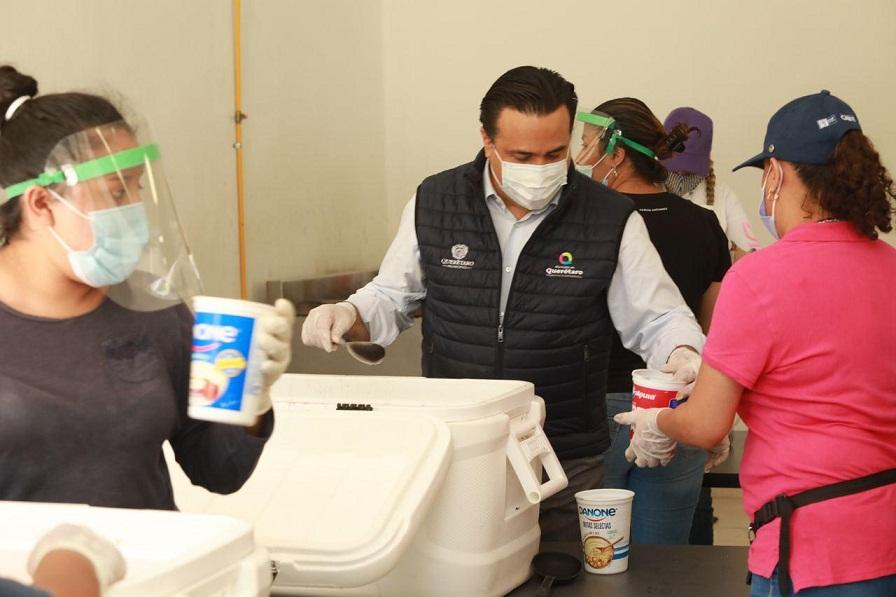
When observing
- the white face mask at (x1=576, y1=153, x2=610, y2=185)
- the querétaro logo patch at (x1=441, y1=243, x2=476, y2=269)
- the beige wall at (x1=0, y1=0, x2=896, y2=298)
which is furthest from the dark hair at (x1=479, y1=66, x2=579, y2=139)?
the beige wall at (x1=0, y1=0, x2=896, y2=298)

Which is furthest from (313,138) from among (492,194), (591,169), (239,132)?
(492,194)

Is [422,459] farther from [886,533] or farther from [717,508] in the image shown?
[717,508]

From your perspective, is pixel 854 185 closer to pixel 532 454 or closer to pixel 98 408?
pixel 532 454

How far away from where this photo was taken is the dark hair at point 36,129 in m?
1.20

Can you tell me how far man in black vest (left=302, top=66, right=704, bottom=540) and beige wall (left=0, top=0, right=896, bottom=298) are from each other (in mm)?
1690

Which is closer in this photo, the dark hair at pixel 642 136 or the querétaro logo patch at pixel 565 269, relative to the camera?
the querétaro logo patch at pixel 565 269

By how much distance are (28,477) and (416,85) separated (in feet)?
12.9

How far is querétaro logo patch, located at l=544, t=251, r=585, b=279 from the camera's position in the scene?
2.16 m

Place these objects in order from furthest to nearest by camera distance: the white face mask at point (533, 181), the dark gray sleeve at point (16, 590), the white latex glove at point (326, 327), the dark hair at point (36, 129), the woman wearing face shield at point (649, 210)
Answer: the woman wearing face shield at point (649, 210), the white face mask at point (533, 181), the white latex glove at point (326, 327), the dark hair at point (36, 129), the dark gray sleeve at point (16, 590)

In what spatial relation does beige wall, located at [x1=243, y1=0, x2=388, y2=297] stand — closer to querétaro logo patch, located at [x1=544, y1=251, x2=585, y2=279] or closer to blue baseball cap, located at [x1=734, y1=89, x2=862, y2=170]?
querétaro logo patch, located at [x1=544, y1=251, x2=585, y2=279]

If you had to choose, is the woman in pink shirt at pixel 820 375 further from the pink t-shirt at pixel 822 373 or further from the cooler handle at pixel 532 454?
the cooler handle at pixel 532 454

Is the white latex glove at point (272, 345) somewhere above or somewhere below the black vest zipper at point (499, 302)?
above

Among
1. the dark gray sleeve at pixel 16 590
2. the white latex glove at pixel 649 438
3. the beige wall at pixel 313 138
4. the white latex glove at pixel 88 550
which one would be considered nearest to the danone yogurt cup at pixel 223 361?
the white latex glove at pixel 88 550

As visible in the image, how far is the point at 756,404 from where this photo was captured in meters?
1.70
